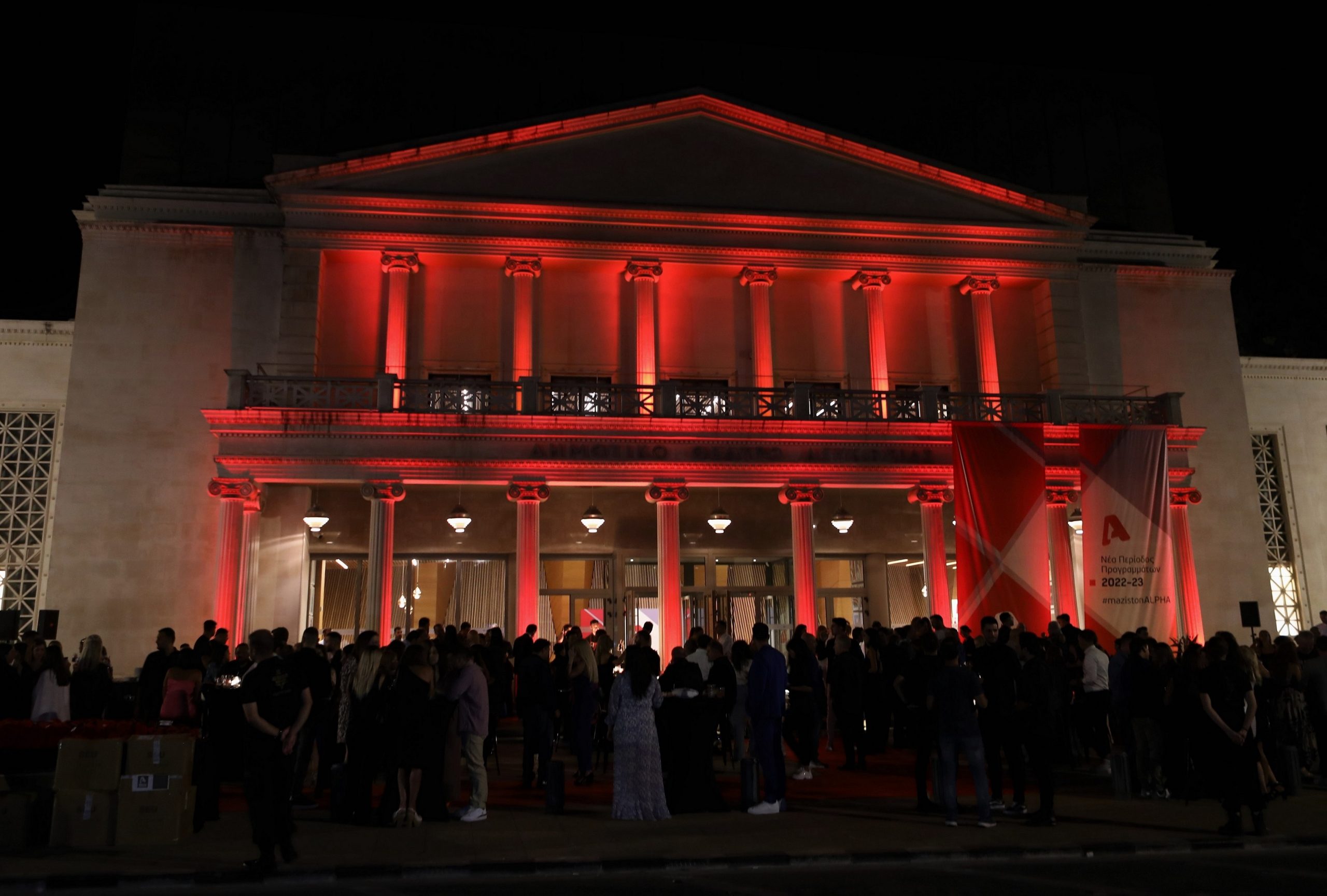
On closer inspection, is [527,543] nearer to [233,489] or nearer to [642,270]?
[233,489]

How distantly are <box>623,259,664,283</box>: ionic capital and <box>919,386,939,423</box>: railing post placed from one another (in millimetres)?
7211

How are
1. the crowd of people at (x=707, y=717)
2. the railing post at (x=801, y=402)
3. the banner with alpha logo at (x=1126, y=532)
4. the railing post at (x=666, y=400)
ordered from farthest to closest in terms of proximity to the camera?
the railing post at (x=801, y=402)
the railing post at (x=666, y=400)
the banner with alpha logo at (x=1126, y=532)
the crowd of people at (x=707, y=717)

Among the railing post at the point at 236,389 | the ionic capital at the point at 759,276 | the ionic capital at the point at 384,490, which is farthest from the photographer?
the ionic capital at the point at 759,276

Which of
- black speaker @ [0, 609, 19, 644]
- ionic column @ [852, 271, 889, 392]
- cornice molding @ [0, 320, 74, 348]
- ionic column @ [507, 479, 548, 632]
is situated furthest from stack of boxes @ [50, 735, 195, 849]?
cornice molding @ [0, 320, 74, 348]

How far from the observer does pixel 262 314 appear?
25.7 m

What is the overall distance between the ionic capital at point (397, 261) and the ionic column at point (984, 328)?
47.5ft

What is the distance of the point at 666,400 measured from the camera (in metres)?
23.7

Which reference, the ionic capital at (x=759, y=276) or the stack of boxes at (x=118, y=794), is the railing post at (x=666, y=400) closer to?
the ionic capital at (x=759, y=276)

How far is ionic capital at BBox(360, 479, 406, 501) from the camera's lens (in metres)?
22.4

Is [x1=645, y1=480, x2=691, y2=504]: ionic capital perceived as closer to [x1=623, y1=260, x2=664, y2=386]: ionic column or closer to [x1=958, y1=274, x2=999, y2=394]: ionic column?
[x1=623, y1=260, x2=664, y2=386]: ionic column

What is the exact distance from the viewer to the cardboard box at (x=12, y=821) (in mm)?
10062

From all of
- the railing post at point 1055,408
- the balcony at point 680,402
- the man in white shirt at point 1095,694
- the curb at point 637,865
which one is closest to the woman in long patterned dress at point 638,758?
the curb at point 637,865

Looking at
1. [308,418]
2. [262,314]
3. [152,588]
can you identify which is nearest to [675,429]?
[308,418]

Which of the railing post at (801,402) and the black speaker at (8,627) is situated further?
the railing post at (801,402)
